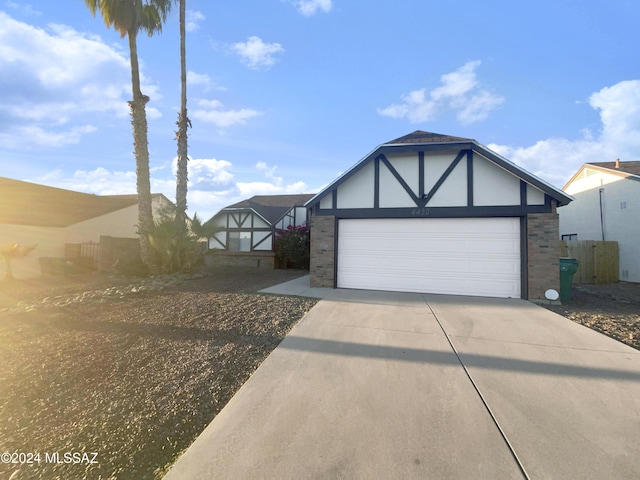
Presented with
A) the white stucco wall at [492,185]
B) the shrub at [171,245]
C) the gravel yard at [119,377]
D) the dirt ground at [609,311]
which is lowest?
the dirt ground at [609,311]

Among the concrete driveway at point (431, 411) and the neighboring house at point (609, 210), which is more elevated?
the neighboring house at point (609, 210)

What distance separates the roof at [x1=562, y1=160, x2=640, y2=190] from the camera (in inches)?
521

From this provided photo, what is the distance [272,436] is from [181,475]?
0.69m

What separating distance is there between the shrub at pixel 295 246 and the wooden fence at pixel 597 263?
1263 cm

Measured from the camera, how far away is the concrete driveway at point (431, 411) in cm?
212

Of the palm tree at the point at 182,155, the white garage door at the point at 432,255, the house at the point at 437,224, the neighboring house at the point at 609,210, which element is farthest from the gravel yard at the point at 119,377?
the neighboring house at the point at 609,210

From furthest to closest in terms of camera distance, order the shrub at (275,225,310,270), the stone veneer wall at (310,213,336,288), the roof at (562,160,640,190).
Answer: the shrub at (275,225,310,270)
the roof at (562,160,640,190)
the stone veneer wall at (310,213,336,288)

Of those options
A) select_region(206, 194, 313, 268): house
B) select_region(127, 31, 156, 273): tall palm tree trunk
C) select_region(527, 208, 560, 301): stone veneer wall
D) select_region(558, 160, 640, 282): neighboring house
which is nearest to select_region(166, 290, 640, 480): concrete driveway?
select_region(527, 208, 560, 301): stone veneer wall

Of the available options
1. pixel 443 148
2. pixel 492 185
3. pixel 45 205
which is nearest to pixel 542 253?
pixel 492 185

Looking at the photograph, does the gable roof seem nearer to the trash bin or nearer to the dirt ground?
the trash bin

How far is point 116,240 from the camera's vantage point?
14.4m

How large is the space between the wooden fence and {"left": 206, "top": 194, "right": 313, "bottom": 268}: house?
14.0 meters

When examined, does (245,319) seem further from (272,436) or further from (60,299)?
(60,299)

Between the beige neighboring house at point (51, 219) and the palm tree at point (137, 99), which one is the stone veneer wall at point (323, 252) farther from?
the beige neighboring house at point (51, 219)
